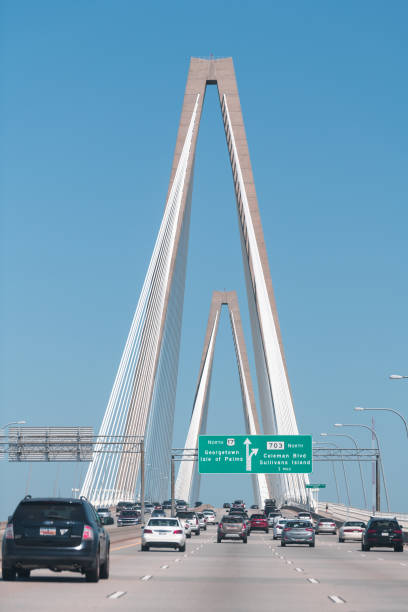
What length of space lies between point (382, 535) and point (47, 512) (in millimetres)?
30773

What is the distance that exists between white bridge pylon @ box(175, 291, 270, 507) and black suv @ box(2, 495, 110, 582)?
93.9 meters

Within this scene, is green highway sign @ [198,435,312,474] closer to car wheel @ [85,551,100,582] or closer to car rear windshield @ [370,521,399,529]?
car rear windshield @ [370,521,399,529]

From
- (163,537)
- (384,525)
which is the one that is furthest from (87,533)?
(384,525)

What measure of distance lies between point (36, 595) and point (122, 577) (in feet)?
21.3

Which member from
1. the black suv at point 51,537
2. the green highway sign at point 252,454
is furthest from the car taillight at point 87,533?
the green highway sign at point 252,454

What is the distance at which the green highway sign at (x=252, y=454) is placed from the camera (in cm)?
7094

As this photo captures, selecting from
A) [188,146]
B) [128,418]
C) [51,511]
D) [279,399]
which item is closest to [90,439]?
[128,418]

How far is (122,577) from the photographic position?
2500 centimetres

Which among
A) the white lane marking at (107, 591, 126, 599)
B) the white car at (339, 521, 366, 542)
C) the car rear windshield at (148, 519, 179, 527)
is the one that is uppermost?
the white car at (339, 521, 366, 542)

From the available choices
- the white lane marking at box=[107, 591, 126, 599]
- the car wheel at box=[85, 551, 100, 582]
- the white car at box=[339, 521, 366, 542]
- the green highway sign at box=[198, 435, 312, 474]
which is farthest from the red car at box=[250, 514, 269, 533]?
the white lane marking at box=[107, 591, 126, 599]

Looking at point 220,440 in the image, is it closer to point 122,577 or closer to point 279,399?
point 279,399

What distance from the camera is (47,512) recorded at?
69.7 feet

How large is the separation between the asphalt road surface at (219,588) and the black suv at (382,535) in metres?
14.4

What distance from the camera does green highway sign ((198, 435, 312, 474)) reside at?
70938mm
